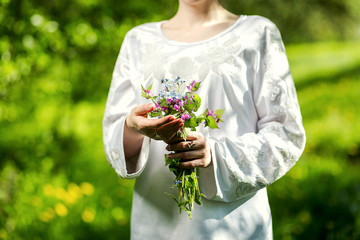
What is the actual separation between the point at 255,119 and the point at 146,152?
40 centimetres

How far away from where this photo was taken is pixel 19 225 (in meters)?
2.96

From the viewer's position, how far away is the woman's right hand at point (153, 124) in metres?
1.15

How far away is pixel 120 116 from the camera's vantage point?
153 cm

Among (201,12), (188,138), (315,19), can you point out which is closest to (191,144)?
(188,138)

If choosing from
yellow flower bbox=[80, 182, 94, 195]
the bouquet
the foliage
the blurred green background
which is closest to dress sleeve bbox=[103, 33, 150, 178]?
the bouquet

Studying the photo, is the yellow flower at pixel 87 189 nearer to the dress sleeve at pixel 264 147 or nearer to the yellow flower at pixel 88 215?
the yellow flower at pixel 88 215

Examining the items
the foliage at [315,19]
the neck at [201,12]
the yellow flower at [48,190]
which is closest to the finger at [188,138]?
the neck at [201,12]

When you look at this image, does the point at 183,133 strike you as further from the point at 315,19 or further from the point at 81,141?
the point at 315,19

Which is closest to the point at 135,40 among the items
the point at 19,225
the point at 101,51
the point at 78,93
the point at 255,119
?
the point at 255,119

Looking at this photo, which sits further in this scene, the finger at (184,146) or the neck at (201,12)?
the neck at (201,12)

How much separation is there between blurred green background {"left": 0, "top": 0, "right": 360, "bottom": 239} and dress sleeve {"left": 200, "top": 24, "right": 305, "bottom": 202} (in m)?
1.58

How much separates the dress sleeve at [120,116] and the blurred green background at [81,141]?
1484 millimetres

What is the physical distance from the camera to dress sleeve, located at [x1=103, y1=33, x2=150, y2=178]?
142 cm

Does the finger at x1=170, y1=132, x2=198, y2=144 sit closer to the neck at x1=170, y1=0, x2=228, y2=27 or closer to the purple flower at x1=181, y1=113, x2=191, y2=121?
the purple flower at x1=181, y1=113, x2=191, y2=121
